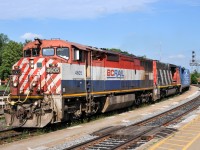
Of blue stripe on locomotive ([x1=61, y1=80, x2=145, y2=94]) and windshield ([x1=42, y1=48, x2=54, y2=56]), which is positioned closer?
blue stripe on locomotive ([x1=61, y1=80, x2=145, y2=94])

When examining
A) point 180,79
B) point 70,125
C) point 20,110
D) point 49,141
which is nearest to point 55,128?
point 70,125

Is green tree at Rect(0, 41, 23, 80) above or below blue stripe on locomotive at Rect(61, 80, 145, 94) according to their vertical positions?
above

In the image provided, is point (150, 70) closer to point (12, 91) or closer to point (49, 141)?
point (12, 91)

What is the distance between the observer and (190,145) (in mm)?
10664

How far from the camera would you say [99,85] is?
60.7 feet

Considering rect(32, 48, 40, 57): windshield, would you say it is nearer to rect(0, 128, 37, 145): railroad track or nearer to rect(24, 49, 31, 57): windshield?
rect(24, 49, 31, 57): windshield

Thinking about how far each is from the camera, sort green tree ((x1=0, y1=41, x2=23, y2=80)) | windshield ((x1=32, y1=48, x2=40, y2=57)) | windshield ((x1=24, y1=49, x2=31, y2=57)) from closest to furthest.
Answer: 1. windshield ((x1=32, y1=48, x2=40, y2=57))
2. windshield ((x1=24, y1=49, x2=31, y2=57))
3. green tree ((x1=0, y1=41, x2=23, y2=80))

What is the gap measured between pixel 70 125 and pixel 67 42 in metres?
3.98

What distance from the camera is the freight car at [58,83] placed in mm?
14273

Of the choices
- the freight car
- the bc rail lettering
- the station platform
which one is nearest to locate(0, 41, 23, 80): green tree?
the bc rail lettering

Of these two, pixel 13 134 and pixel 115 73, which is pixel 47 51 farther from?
pixel 115 73

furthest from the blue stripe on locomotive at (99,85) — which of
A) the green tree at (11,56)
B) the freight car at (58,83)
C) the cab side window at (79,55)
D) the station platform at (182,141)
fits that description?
the green tree at (11,56)

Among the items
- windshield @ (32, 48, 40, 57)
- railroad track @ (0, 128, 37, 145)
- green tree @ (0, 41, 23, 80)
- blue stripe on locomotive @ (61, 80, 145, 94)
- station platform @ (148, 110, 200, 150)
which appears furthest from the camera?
green tree @ (0, 41, 23, 80)

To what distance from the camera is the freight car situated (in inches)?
562
